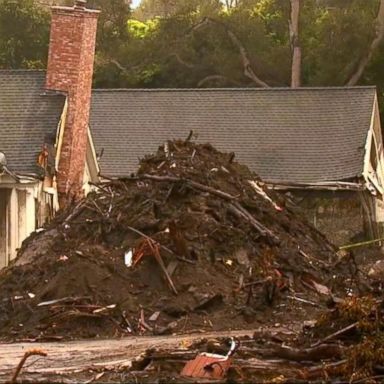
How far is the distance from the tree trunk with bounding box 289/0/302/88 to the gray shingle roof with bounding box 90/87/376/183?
42.1 ft

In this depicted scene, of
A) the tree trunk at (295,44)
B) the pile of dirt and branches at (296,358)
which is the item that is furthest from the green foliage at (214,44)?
the pile of dirt and branches at (296,358)

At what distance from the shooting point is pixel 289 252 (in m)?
20.0

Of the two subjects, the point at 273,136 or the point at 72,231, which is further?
the point at 273,136

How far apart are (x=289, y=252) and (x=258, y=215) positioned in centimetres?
135

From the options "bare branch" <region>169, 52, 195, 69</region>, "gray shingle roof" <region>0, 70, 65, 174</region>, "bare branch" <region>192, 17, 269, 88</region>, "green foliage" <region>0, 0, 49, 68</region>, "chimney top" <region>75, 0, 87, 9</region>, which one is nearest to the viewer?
"gray shingle roof" <region>0, 70, 65, 174</region>

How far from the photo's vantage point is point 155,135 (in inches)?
1612

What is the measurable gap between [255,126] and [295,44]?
1628 centimetres

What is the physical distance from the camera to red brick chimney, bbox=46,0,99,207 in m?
31.5

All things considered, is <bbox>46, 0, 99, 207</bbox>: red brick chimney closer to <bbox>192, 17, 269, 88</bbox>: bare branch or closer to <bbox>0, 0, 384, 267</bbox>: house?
<bbox>0, 0, 384, 267</bbox>: house

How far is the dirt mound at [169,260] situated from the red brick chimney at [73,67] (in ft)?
30.1

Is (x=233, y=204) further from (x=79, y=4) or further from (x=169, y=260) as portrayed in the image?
(x=79, y=4)

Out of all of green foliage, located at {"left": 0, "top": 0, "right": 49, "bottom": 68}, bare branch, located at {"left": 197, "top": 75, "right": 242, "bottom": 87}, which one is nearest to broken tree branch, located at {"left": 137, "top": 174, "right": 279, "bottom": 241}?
bare branch, located at {"left": 197, "top": 75, "right": 242, "bottom": 87}

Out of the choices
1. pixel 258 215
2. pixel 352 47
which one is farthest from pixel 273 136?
pixel 258 215

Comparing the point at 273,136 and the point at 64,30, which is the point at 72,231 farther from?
the point at 273,136
